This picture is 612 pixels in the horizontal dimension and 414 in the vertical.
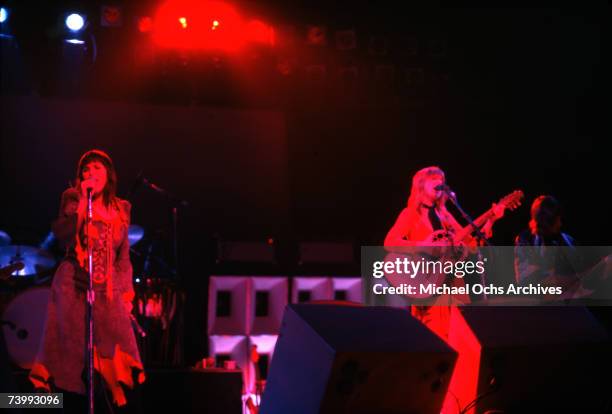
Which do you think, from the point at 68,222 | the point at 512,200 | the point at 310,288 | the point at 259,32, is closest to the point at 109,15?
the point at 259,32

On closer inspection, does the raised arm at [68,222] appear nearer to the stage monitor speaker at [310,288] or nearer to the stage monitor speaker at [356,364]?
the stage monitor speaker at [356,364]

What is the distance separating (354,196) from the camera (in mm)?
8711

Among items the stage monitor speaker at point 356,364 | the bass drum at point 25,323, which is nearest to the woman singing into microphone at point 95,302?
the stage monitor speaker at point 356,364

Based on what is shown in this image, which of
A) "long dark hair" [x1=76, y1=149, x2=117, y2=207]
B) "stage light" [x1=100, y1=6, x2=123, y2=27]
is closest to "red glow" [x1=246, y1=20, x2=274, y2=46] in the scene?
"stage light" [x1=100, y1=6, x2=123, y2=27]

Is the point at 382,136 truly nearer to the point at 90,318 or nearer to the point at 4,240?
the point at 4,240

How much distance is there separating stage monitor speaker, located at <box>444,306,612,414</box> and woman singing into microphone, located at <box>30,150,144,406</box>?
7.37 feet

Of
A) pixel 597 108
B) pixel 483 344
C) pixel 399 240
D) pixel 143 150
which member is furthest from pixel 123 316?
pixel 597 108

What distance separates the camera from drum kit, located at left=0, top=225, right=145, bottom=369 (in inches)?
272

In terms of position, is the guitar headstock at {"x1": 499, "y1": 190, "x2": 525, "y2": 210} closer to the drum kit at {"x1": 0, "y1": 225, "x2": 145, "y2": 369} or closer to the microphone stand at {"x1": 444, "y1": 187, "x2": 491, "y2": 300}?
the microphone stand at {"x1": 444, "y1": 187, "x2": 491, "y2": 300}

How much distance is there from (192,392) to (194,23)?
4262 millimetres

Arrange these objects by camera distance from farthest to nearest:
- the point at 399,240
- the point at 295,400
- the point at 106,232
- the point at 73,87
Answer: the point at 73,87 → the point at 399,240 → the point at 106,232 → the point at 295,400

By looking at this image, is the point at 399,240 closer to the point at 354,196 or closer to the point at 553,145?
the point at 354,196

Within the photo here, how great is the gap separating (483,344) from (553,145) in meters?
6.03

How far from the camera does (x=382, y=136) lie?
877 cm
